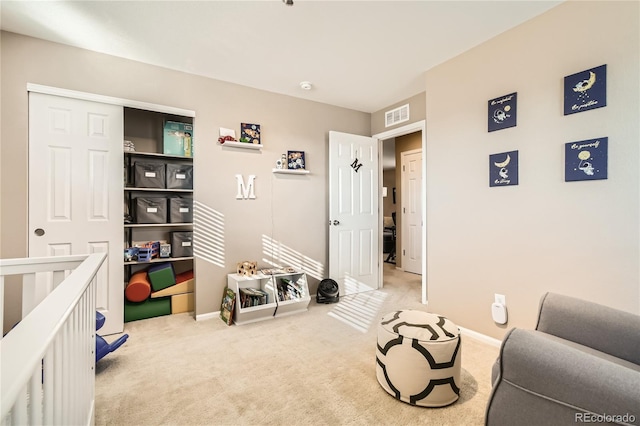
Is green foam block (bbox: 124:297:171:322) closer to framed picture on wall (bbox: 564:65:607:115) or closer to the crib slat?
the crib slat

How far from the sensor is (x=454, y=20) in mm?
2256

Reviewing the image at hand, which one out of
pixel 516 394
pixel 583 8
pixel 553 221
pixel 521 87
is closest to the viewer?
pixel 516 394

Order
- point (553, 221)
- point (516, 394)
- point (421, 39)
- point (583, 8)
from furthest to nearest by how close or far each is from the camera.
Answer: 1. point (421, 39)
2. point (553, 221)
3. point (583, 8)
4. point (516, 394)

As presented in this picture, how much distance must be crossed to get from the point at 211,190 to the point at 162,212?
0.55m

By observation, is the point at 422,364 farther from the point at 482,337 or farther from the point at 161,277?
the point at 161,277

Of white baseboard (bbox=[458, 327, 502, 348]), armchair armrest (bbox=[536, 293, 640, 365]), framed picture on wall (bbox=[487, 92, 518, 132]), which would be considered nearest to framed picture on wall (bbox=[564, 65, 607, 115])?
framed picture on wall (bbox=[487, 92, 518, 132])

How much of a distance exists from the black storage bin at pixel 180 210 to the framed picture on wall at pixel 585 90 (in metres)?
3.42

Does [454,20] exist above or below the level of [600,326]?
above

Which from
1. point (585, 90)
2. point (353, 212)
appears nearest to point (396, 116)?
point (353, 212)

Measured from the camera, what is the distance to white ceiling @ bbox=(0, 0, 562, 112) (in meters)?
2.10

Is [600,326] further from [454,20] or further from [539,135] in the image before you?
[454,20]

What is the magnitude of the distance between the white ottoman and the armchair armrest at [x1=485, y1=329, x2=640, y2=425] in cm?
49

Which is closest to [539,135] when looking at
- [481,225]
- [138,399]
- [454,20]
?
[481,225]

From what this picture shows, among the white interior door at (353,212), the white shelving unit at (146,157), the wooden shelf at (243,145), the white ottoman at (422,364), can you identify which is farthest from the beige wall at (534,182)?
the white shelving unit at (146,157)
